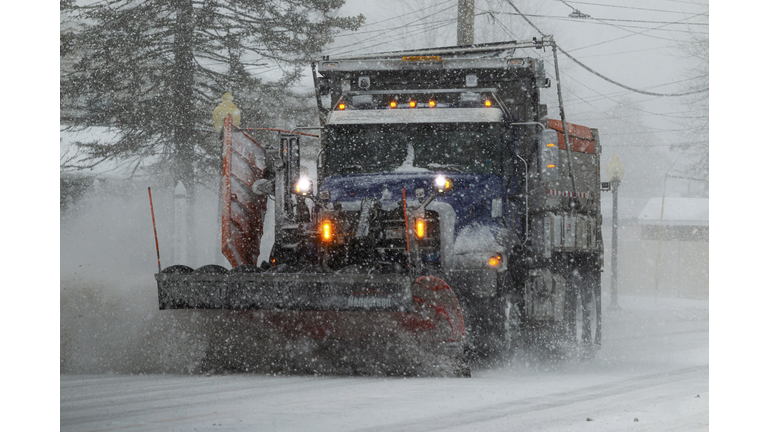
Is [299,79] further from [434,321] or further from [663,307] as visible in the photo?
[663,307]

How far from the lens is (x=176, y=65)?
13.2 m

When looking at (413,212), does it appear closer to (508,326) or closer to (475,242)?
(475,242)

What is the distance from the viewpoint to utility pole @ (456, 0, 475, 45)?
14.0m

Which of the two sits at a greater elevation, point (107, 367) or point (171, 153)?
point (171, 153)

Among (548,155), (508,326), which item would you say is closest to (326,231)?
(508,326)

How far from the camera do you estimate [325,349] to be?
24.3 ft

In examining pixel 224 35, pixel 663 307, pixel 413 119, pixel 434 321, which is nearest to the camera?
pixel 434 321

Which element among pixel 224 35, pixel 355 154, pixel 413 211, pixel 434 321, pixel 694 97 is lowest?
pixel 434 321

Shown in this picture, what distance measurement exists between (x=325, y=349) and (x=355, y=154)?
2.27 m

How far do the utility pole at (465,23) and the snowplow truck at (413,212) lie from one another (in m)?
4.53

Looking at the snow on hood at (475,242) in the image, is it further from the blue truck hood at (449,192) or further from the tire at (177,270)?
the tire at (177,270)

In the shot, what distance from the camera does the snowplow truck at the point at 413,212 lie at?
6.95 m

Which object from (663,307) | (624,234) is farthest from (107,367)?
(624,234)

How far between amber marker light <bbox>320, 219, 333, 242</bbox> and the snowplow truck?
0.06 feet
